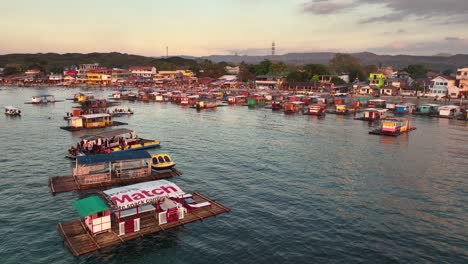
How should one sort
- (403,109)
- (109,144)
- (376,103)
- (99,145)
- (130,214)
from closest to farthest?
(130,214), (99,145), (109,144), (403,109), (376,103)

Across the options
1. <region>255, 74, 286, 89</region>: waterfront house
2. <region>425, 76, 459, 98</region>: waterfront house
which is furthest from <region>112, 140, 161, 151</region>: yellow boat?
<region>255, 74, 286, 89</region>: waterfront house

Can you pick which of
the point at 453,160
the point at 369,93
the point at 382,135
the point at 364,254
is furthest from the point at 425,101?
the point at 364,254

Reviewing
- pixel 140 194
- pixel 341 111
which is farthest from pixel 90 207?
pixel 341 111

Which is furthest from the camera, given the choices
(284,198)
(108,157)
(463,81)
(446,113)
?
(463,81)

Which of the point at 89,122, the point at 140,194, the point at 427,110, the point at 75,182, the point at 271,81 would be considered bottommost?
the point at 75,182

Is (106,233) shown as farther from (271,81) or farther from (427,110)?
(271,81)

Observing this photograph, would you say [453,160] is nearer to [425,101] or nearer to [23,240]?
[23,240]

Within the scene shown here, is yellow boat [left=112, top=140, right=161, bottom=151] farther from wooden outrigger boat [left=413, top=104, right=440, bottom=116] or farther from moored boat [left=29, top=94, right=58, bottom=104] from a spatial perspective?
moored boat [left=29, top=94, right=58, bottom=104]
